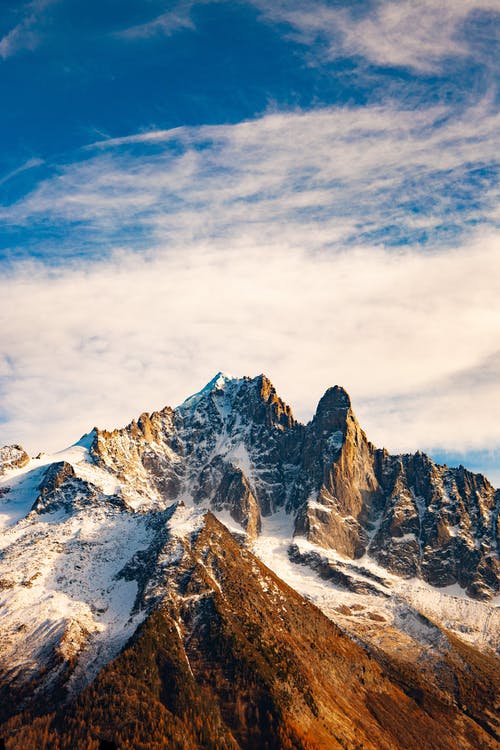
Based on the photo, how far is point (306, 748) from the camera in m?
199

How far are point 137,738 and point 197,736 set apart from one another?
65.5ft

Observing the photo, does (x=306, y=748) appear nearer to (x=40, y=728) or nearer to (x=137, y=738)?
(x=137, y=738)

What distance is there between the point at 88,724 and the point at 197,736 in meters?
35.1

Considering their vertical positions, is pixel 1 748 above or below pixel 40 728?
above

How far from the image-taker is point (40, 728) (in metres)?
199

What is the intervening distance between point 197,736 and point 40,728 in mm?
51067

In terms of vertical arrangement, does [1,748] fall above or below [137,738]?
above

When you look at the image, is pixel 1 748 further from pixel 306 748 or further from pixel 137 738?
pixel 306 748

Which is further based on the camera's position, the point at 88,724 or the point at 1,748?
the point at 88,724

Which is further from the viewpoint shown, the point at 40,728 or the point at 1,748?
the point at 40,728

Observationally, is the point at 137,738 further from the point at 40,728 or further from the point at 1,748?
the point at 1,748

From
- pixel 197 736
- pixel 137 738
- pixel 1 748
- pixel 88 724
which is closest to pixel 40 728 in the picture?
pixel 88 724

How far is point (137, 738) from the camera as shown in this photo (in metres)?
191

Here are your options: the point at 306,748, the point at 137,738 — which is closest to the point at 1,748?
the point at 137,738
